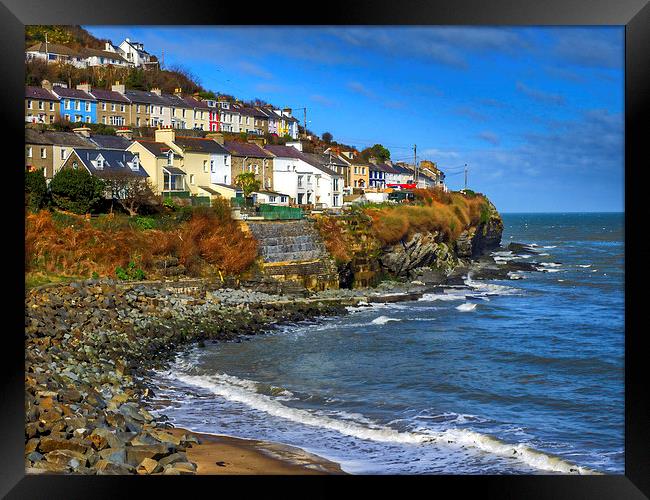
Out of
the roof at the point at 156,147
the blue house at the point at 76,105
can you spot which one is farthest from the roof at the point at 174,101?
the roof at the point at 156,147

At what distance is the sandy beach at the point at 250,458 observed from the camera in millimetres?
6133

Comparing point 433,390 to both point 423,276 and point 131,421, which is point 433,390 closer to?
point 131,421

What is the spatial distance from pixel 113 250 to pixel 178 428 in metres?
8.12

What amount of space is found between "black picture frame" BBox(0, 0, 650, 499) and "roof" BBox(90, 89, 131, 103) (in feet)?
92.9

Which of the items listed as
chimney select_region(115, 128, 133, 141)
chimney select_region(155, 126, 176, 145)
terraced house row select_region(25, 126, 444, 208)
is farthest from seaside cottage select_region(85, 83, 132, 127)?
chimney select_region(155, 126, 176, 145)

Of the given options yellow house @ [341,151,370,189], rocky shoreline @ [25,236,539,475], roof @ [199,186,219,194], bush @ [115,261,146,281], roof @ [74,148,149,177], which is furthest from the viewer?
yellow house @ [341,151,370,189]

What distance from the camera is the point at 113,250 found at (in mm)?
14625

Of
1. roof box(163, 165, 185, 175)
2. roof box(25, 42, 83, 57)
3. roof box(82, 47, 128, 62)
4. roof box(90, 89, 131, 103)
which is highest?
roof box(82, 47, 128, 62)

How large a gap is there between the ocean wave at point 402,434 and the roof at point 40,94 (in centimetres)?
2295

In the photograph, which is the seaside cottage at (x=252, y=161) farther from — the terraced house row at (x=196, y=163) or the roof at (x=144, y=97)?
the roof at (x=144, y=97)

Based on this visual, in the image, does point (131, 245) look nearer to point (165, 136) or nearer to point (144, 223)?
point (144, 223)

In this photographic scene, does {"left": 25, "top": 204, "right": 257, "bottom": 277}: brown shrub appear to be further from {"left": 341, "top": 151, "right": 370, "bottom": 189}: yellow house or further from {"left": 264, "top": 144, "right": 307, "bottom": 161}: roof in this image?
{"left": 341, "top": 151, "right": 370, "bottom": 189}: yellow house

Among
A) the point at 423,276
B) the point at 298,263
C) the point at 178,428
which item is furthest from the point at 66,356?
the point at 423,276

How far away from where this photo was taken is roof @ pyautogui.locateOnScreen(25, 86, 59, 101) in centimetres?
2847
